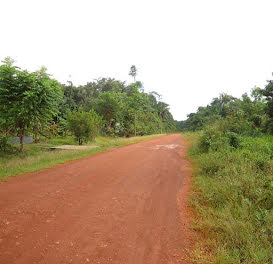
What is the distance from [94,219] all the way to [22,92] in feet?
29.0

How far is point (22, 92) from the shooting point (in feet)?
31.9

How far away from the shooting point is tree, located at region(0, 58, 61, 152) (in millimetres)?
9430

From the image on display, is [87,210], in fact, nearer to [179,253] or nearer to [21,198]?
[21,198]

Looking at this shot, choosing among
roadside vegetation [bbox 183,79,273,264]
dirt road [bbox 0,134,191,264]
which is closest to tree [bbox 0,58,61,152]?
dirt road [bbox 0,134,191,264]

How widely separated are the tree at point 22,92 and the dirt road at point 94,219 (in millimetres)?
4824

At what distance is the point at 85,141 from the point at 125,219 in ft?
48.1

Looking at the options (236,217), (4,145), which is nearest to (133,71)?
(4,145)

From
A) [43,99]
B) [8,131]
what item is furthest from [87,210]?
[8,131]

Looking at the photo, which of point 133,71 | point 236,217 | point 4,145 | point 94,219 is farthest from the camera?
point 133,71

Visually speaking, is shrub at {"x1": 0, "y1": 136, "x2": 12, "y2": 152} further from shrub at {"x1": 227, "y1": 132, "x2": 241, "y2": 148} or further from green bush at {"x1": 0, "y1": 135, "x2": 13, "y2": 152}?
shrub at {"x1": 227, "y1": 132, "x2": 241, "y2": 148}

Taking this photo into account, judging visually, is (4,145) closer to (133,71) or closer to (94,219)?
(94,219)

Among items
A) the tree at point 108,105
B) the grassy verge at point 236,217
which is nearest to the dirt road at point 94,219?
the grassy verge at point 236,217

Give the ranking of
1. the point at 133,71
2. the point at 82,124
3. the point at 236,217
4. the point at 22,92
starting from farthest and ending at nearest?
the point at 133,71
the point at 82,124
the point at 22,92
the point at 236,217

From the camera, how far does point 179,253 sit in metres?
2.72
